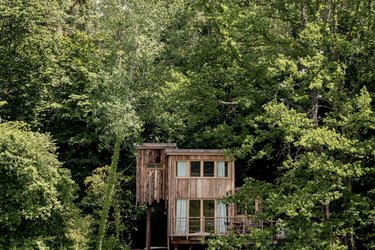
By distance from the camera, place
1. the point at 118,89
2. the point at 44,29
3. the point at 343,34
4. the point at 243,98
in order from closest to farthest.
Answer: the point at 243,98 < the point at 343,34 < the point at 118,89 < the point at 44,29

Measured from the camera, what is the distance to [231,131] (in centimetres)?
2008

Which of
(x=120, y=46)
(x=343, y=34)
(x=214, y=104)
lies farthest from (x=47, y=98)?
(x=343, y=34)

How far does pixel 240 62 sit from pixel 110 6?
953 centimetres

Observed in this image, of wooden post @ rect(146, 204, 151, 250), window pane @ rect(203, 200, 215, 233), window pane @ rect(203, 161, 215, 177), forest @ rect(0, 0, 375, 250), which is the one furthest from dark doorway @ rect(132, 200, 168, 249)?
window pane @ rect(203, 161, 215, 177)

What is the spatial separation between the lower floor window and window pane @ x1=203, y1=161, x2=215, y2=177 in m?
1.20

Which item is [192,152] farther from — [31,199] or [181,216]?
[31,199]

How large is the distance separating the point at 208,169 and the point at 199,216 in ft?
6.95

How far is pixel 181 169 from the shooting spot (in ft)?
80.3

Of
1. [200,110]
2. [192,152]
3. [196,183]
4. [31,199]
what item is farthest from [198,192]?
[31,199]

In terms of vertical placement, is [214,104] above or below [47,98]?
below

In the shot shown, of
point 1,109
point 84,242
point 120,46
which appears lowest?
point 84,242

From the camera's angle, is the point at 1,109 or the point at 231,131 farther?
the point at 1,109

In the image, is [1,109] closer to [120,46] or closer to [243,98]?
[120,46]

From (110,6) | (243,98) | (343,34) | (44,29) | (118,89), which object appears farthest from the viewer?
(44,29)
